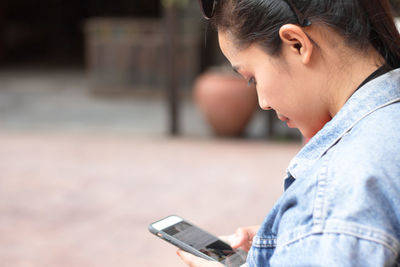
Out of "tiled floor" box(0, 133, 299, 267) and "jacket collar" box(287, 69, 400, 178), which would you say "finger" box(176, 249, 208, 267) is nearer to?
"jacket collar" box(287, 69, 400, 178)

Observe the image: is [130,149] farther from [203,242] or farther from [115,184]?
[203,242]

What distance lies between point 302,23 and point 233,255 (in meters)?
0.62

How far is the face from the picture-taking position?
927mm

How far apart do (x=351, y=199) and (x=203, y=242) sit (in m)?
0.59

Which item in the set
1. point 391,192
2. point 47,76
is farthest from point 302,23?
point 47,76

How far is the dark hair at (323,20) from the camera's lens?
0.87m

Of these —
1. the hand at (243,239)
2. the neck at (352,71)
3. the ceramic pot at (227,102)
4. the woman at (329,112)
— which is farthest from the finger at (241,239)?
the ceramic pot at (227,102)

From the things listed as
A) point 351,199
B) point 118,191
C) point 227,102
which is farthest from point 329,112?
point 227,102

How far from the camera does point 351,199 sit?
76 cm

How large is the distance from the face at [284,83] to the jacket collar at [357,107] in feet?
0.26

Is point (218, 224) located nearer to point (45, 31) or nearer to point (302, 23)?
point (302, 23)

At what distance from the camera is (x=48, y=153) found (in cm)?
480

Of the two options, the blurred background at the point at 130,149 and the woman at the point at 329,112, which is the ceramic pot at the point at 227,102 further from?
the woman at the point at 329,112

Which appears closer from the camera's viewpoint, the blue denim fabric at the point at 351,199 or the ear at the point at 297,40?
the blue denim fabric at the point at 351,199
